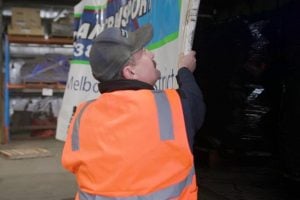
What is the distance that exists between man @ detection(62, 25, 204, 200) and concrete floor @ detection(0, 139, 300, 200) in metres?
3.80

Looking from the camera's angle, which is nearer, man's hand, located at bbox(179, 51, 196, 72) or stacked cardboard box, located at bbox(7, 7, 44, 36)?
man's hand, located at bbox(179, 51, 196, 72)

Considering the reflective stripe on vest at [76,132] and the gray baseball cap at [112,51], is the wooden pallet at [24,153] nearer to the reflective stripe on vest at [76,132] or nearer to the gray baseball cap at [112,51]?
the reflective stripe on vest at [76,132]

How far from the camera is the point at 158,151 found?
5.89 ft

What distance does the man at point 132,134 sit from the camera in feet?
5.89

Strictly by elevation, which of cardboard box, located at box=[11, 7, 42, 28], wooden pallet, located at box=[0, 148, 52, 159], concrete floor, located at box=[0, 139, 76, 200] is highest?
cardboard box, located at box=[11, 7, 42, 28]

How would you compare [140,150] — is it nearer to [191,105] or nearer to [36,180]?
[191,105]

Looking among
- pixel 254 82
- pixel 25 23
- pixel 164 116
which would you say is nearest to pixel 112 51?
pixel 164 116

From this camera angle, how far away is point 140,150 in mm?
1792

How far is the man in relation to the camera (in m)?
1.80

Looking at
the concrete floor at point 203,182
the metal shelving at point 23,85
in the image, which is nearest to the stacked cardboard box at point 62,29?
the metal shelving at point 23,85

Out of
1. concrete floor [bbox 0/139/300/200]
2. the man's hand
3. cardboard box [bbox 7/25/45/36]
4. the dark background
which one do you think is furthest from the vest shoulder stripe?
cardboard box [bbox 7/25/45/36]

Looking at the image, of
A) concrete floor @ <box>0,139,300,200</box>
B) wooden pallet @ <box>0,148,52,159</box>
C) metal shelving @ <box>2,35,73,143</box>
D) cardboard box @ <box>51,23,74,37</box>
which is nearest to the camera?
concrete floor @ <box>0,139,300,200</box>

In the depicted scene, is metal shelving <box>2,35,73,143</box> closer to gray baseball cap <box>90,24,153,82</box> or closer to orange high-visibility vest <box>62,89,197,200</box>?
gray baseball cap <box>90,24,153,82</box>

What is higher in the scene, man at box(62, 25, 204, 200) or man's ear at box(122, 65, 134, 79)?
man's ear at box(122, 65, 134, 79)
